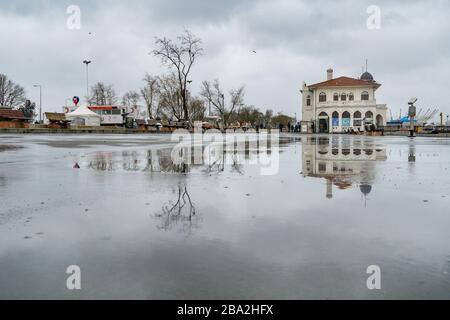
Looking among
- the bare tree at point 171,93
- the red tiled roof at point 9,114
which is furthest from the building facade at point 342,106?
the red tiled roof at point 9,114

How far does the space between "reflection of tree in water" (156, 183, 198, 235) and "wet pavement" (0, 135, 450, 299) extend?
0.04 ft

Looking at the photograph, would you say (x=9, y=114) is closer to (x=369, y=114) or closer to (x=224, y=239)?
(x=224, y=239)

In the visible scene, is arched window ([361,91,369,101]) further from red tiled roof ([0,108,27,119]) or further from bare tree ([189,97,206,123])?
red tiled roof ([0,108,27,119])

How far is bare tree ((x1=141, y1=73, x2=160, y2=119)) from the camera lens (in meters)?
90.6

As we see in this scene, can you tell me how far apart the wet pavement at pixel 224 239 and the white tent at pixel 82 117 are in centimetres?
4976

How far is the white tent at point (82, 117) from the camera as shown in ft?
176

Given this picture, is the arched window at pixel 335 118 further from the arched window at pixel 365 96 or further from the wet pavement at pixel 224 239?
the wet pavement at pixel 224 239

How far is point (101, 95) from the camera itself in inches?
4031

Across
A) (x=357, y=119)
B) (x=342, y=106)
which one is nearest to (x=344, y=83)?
(x=342, y=106)

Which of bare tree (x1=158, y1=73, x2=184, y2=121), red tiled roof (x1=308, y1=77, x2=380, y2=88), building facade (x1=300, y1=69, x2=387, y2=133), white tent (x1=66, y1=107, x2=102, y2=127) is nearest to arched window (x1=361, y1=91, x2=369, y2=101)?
building facade (x1=300, y1=69, x2=387, y2=133)

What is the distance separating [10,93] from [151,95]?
111 feet

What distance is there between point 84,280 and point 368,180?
18.6ft
